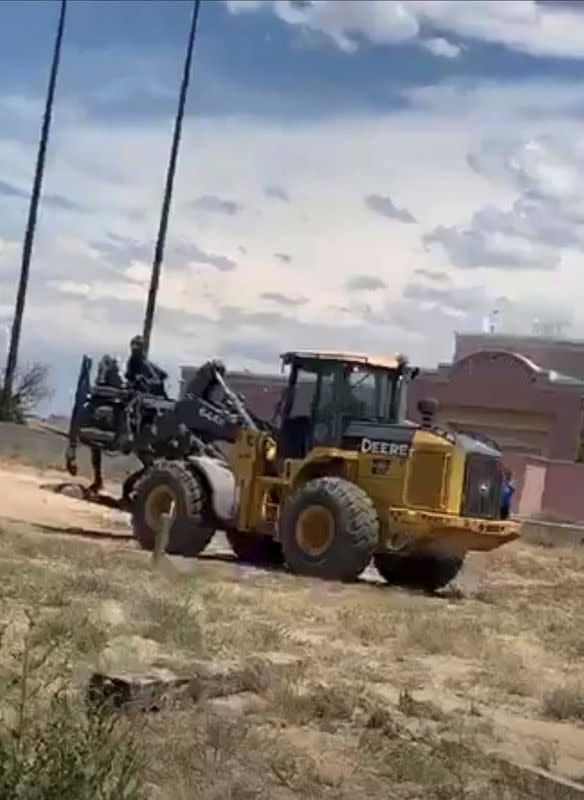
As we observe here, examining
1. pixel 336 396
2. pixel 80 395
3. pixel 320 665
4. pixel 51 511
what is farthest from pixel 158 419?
pixel 320 665

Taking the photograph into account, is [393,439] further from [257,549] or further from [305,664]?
[305,664]

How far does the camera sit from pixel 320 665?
13.6m

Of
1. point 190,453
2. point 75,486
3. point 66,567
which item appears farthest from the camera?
point 75,486

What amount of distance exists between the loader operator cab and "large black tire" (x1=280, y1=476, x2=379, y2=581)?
2.52 ft

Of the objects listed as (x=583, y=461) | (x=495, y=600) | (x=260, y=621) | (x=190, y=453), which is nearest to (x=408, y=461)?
(x=495, y=600)

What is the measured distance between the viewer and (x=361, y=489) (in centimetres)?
2244

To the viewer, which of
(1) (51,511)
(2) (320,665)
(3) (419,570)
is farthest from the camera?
(1) (51,511)

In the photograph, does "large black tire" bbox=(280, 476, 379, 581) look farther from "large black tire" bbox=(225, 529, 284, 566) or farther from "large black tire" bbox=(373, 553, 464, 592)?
"large black tire" bbox=(225, 529, 284, 566)

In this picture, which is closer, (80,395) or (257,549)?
(257,549)

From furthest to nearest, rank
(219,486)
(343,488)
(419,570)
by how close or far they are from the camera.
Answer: (219,486) < (419,570) < (343,488)

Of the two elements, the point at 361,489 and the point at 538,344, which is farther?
the point at 538,344

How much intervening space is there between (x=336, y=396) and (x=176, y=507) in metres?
3.11

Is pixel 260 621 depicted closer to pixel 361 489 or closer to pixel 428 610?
pixel 428 610

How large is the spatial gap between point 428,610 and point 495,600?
114 inches
